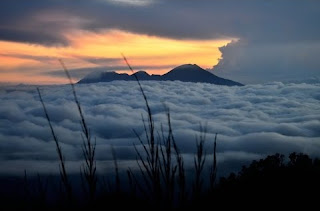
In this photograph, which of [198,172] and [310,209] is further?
[310,209]

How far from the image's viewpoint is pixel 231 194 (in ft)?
116

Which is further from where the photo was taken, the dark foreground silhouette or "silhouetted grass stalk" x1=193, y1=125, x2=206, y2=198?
the dark foreground silhouette

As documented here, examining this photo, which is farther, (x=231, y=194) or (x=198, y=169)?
(x=231, y=194)

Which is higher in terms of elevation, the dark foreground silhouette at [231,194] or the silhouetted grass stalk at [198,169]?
the silhouetted grass stalk at [198,169]

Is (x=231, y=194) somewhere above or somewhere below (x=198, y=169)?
below

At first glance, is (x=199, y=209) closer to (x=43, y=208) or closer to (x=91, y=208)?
(x=91, y=208)

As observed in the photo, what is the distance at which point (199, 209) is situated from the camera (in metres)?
2.85

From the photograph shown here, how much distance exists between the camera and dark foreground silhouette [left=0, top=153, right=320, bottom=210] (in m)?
2.98

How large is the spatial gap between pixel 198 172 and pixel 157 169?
10.3 inches

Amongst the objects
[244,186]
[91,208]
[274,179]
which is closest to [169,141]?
[91,208]

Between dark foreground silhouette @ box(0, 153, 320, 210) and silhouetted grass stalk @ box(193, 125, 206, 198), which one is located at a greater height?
silhouetted grass stalk @ box(193, 125, 206, 198)

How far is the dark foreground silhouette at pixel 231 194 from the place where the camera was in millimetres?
2980

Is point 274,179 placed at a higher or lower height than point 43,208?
lower

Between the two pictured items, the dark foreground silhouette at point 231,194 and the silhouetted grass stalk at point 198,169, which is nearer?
the silhouetted grass stalk at point 198,169
